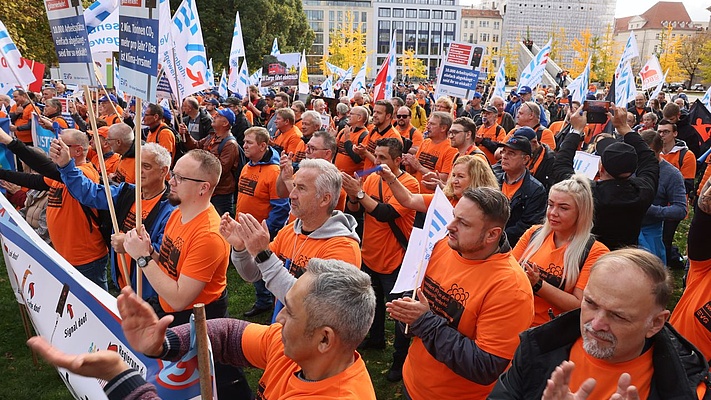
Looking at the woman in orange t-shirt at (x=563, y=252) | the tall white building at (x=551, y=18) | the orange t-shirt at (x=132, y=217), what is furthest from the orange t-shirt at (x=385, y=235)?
the tall white building at (x=551, y=18)

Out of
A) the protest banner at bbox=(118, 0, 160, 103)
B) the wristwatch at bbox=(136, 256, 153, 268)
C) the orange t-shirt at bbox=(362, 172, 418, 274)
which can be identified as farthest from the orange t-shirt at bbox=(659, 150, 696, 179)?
the wristwatch at bbox=(136, 256, 153, 268)

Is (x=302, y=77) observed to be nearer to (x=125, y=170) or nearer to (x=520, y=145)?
(x=125, y=170)

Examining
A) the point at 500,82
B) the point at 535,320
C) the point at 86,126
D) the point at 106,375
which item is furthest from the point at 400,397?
the point at 500,82

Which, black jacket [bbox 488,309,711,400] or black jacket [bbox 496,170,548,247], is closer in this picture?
black jacket [bbox 488,309,711,400]

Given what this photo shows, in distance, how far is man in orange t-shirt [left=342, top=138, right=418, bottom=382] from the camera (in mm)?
4691

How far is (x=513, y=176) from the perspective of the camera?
5398mm

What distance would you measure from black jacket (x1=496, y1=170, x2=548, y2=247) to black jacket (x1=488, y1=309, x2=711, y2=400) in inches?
113

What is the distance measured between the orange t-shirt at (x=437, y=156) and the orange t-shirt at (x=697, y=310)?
13.9 ft

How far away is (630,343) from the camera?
2.12 metres

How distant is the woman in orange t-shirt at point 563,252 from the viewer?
131 inches

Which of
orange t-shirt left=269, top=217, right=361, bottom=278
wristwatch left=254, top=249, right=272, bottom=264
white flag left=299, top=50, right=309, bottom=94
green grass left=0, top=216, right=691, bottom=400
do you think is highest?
white flag left=299, top=50, right=309, bottom=94

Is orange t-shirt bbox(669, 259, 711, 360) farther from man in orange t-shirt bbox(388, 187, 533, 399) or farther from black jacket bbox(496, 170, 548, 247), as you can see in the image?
black jacket bbox(496, 170, 548, 247)

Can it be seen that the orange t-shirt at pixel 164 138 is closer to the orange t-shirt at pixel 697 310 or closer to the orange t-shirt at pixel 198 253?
the orange t-shirt at pixel 198 253

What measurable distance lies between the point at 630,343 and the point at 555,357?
31 centimetres
